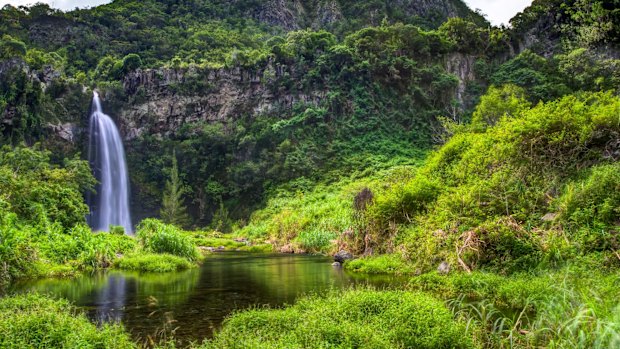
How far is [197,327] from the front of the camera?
10508mm

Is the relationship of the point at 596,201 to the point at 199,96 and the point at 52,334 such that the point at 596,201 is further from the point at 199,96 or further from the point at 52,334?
the point at 199,96

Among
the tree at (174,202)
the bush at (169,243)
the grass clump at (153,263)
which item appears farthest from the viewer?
the tree at (174,202)

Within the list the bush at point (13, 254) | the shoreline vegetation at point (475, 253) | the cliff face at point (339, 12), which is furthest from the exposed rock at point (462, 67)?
the bush at point (13, 254)

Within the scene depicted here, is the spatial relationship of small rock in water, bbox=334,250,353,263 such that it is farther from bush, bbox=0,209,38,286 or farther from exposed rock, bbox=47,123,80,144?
exposed rock, bbox=47,123,80,144

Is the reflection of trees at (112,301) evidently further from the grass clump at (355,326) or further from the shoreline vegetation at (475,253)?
the grass clump at (355,326)

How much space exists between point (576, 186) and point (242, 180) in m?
45.0

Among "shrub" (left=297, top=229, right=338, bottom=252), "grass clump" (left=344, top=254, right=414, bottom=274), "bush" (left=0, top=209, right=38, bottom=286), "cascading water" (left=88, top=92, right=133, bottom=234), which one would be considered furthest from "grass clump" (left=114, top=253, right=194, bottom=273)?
"cascading water" (left=88, top=92, right=133, bottom=234)

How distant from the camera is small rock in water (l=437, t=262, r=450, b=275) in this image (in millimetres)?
15484

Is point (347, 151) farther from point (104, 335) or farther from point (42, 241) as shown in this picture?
point (104, 335)

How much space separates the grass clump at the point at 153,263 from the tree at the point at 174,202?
103ft

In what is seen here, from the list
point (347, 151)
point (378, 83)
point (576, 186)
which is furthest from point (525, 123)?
point (378, 83)

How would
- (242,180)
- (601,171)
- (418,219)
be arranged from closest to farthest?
(601,171), (418,219), (242,180)

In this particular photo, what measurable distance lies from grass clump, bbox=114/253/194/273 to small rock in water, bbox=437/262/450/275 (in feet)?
39.7

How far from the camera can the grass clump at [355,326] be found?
772 centimetres
